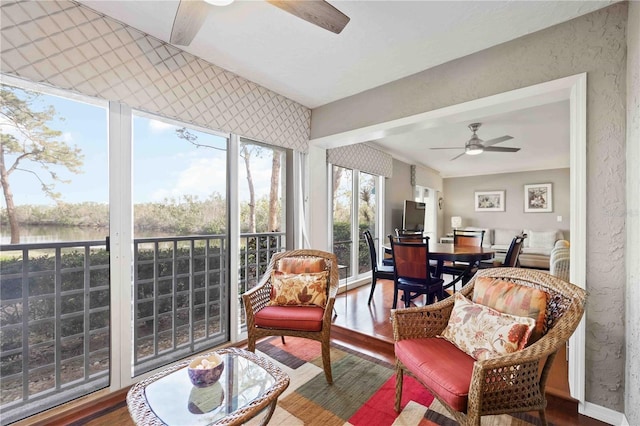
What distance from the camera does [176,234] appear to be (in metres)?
2.41

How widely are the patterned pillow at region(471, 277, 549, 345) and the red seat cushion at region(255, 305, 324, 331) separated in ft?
3.54

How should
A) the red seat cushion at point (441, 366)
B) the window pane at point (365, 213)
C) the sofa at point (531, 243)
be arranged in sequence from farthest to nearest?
the sofa at point (531, 243), the window pane at point (365, 213), the red seat cushion at point (441, 366)

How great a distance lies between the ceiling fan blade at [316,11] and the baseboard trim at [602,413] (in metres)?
2.68

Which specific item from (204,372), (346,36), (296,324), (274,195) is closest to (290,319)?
(296,324)

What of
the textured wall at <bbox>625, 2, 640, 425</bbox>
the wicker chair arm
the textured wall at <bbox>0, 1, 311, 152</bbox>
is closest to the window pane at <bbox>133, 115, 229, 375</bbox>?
the textured wall at <bbox>0, 1, 311, 152</bbox>

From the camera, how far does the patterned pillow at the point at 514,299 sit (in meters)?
1.46

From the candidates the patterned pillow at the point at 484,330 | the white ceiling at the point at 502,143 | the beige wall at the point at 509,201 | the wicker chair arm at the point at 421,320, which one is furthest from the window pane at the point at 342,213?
the beige wall at the point at 509,201

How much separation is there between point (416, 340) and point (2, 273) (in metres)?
2.49

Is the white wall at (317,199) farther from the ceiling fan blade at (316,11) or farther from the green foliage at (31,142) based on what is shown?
the green foliage at (31,142)

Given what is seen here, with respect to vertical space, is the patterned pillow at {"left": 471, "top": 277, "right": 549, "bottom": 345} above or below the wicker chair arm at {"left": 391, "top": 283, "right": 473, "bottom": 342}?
above

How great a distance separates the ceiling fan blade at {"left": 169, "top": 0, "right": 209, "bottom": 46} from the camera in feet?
4.45

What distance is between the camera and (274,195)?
3191 millimetres

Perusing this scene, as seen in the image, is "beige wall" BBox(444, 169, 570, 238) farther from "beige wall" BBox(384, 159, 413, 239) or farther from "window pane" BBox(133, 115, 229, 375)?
"window pane" BBox(133, 115, 229, 375)

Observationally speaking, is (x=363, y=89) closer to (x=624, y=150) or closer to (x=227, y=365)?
(x=624, y=150)
